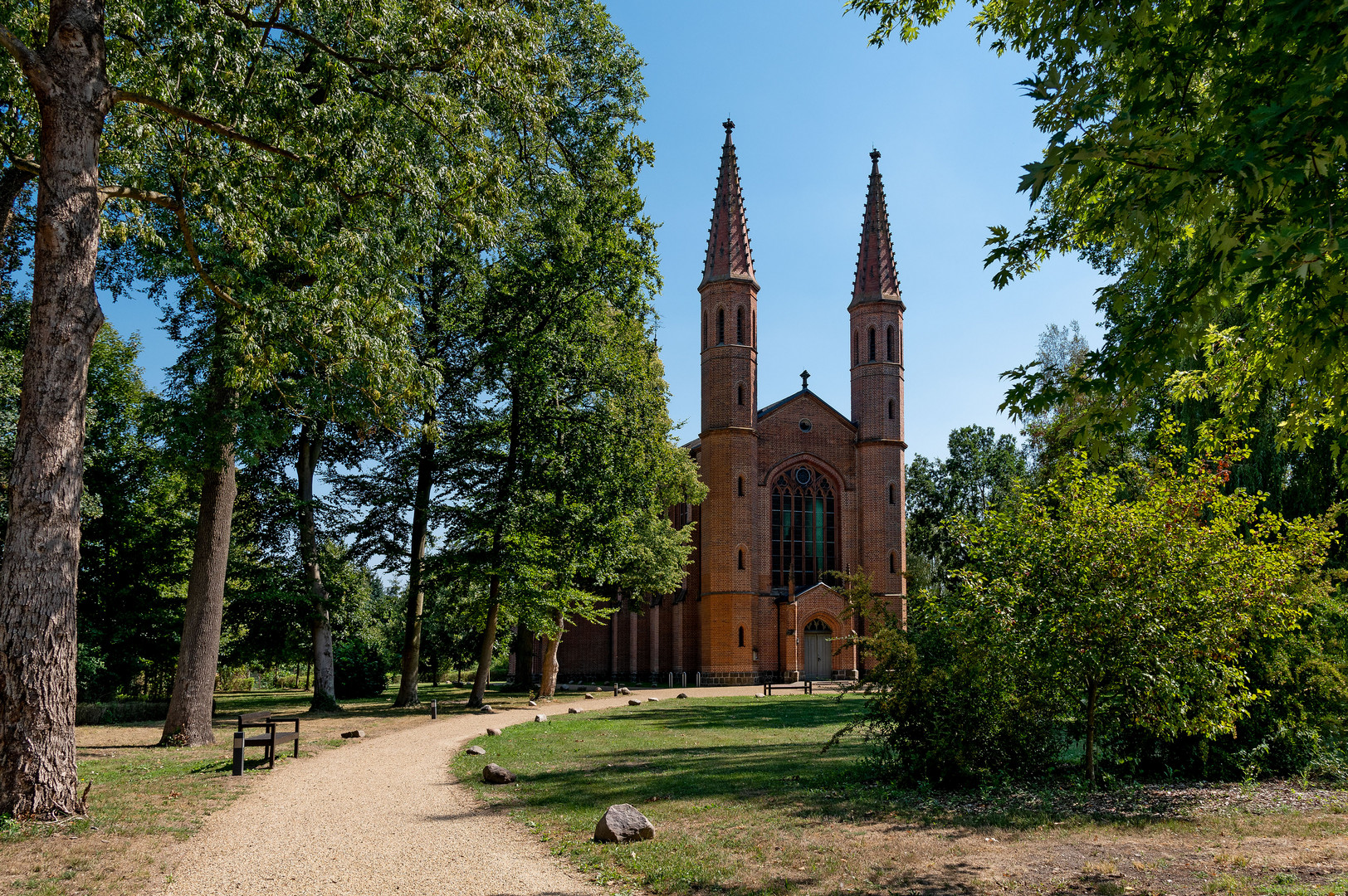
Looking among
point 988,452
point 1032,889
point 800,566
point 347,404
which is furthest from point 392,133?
point 988,452

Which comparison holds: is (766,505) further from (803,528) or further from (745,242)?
(745,242)

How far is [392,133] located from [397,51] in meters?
1.22

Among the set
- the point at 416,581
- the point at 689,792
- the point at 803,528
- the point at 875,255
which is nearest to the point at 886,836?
the point at 689,792

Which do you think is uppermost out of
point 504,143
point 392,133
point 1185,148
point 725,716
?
point 504,143

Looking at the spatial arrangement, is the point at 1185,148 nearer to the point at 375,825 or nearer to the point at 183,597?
the point at 375,825

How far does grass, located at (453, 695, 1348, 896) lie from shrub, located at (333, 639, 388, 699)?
70.8 ft

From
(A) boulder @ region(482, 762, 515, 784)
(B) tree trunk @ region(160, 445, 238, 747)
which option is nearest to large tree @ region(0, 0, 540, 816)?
(A) boulder @ region(482, 762, 515, 784)

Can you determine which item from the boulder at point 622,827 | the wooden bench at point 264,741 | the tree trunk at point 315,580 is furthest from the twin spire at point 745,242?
the boulder at point 622,827

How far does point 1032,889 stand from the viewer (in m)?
5.74

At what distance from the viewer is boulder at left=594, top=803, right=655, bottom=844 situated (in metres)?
7.16

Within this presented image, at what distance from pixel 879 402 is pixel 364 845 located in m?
37.3

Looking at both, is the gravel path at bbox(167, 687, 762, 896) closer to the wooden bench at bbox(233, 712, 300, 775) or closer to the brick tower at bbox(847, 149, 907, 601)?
the wooden bench at bbox(233, 712, 300, 775)

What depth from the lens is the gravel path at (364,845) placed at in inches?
245

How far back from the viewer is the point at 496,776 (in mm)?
10570
